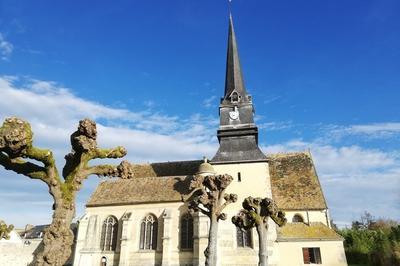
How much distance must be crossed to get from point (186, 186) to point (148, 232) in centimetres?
517

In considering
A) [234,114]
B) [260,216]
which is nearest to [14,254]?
[260,216]

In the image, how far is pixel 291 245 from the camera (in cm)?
2502

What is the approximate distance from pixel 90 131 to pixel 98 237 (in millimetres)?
21532

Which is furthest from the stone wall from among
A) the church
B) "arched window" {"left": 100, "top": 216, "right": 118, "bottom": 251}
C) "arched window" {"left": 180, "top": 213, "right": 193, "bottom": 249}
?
"arched window" {"left": 180, "top": 213, "right": 193, "bottom": 249}

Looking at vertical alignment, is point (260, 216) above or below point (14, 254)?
above

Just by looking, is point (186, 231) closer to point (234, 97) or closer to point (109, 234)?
point (109, 234)

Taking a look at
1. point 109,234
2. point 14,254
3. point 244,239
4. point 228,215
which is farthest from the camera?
point 14,254

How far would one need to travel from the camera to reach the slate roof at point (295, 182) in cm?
2764

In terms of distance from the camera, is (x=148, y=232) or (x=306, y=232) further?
(x=148, y=232)

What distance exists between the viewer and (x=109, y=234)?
28.2 meters

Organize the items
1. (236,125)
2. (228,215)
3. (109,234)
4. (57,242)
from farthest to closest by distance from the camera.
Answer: (236,125), (109,234), (228,215), (57,242)

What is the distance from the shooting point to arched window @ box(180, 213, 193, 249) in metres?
26.1

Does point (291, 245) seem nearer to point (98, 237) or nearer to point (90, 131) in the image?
point (98, 237)

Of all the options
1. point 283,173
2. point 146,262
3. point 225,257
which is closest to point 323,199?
point 283,173
